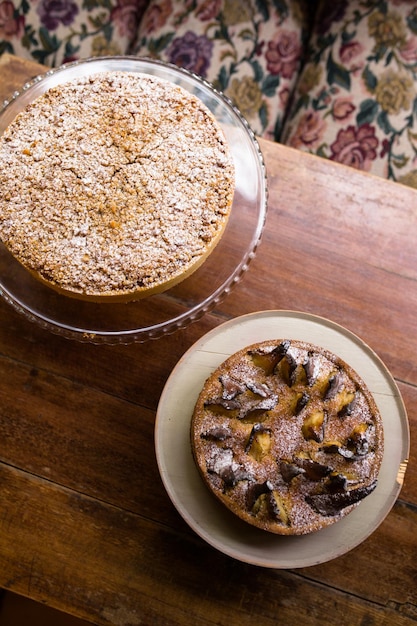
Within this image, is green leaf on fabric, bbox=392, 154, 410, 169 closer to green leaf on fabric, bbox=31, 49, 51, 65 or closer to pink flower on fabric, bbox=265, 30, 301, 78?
pink flower on fabric, bbox=265, 30, 301, 78

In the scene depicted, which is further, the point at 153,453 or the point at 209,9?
the point at 209,9

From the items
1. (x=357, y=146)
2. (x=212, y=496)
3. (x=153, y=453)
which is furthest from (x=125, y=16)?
(x=212, y=496)

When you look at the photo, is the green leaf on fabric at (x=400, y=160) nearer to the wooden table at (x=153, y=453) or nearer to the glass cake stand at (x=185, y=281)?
the wooden table at (x=153, y=453)

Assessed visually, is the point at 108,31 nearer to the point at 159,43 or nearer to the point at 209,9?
the point at 159,43

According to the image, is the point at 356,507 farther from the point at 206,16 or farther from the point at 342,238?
the point at 206,16

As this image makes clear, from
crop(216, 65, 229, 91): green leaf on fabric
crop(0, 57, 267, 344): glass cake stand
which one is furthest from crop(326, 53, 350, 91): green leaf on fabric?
crop(0, 57, 267, 344): glass cake stand

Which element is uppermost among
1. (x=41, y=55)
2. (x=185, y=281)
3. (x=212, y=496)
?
(x=41, y=55)

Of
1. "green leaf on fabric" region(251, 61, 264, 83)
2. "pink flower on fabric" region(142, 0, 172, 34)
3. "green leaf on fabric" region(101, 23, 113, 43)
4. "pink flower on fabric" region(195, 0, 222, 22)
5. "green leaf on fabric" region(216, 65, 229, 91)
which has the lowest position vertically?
"green leaf on fabric" region(216, 65, 229, 91)
